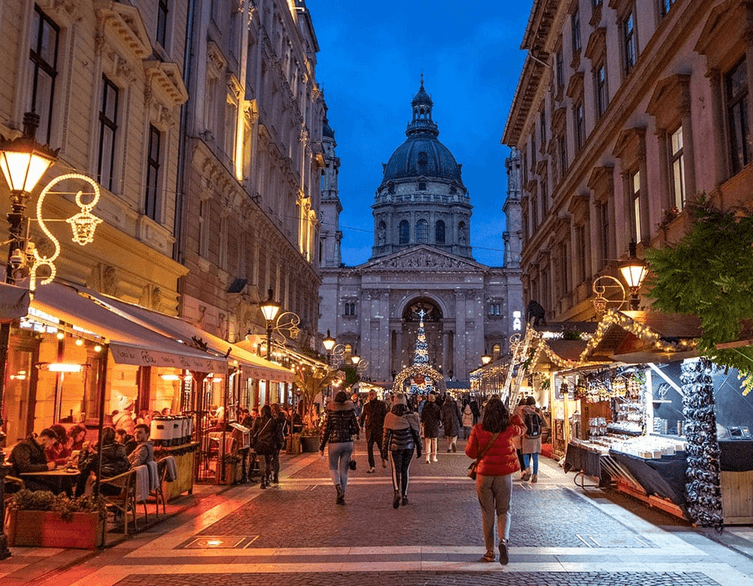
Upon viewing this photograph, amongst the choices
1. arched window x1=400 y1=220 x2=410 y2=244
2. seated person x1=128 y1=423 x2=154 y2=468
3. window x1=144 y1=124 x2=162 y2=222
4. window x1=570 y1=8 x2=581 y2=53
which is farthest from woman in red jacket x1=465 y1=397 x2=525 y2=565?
arched window x1=400 y1=220 x2=410 y2=244

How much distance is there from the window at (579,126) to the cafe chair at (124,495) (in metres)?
19.8

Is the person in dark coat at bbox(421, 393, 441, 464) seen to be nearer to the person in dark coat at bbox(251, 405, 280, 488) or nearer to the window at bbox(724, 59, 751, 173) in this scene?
the person in dark coat at bbox(251, 405, 280, 488)

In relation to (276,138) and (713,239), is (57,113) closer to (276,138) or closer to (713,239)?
(713,239)

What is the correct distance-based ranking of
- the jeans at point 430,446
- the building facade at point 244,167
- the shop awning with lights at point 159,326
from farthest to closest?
1. the building facade at point 244,167
2. the jeans at point 430,446
3. the shop awning with lights at point 159,326

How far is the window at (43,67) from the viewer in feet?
41.3

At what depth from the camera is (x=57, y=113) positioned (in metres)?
13.2

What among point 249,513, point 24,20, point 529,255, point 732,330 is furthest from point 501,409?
point 529,255

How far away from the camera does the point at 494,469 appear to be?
7.67 metres

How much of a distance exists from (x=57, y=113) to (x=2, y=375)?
24.4 ft

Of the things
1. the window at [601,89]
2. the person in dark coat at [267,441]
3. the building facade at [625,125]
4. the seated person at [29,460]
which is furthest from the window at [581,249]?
the seated person at [29,460]

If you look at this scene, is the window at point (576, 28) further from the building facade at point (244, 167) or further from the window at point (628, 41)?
the building facade at point (244, 167)

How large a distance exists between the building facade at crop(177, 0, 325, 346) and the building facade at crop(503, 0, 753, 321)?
37.0 feet

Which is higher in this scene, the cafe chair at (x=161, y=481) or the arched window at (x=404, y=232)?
the arched window at (x=404, y=232)

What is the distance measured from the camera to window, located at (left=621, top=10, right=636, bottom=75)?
19.5 meters
